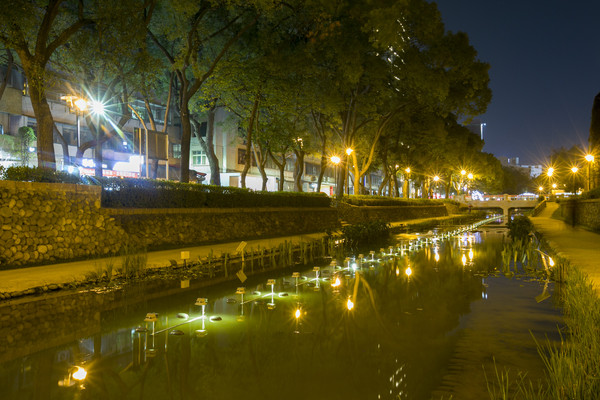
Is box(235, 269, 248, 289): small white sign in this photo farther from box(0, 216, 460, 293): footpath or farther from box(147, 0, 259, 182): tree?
box(147, 0, 259, 182): tree

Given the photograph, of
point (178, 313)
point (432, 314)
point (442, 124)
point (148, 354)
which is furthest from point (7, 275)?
point (442, 124)

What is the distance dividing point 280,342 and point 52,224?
10.0 m

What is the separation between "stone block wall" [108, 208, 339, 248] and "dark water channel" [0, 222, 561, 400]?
7102 mm

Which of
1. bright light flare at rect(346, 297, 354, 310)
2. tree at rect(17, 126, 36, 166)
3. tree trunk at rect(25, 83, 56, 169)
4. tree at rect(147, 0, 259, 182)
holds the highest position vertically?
tree at rect(147, 0, 259, 182)

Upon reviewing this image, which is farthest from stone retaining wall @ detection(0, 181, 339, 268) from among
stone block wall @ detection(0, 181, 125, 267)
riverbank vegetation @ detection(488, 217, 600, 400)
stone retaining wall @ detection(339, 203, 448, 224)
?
stone retaining wall @ detection(339, 203, 448, 224)

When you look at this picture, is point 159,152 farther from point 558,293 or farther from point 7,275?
point 558,293

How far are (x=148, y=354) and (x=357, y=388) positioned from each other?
269 centimetres

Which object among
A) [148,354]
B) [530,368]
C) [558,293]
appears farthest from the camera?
[558,293]

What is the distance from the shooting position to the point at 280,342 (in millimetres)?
6477

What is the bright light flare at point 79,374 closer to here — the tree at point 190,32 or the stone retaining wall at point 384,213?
the tree at point 190,32

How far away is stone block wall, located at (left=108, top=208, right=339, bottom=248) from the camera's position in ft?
55.5

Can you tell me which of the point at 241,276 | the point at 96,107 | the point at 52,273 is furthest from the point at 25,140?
the point at 241,276

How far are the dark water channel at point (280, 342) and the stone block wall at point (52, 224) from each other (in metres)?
4.30

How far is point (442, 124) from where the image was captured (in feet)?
148
